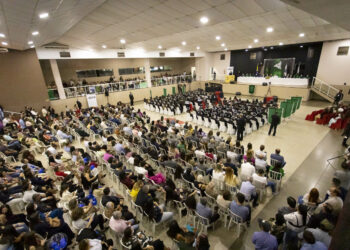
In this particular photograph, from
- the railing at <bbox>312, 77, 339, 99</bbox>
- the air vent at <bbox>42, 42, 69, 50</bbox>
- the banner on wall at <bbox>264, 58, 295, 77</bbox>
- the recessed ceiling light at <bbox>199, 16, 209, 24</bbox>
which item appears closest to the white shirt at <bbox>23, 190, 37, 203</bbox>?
the recessed ceiling light at <bbox>199, 16, 209, 24</bbox>

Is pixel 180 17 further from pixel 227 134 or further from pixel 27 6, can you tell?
pixel 227 134

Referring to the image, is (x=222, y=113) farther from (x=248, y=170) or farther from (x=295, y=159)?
(x=248, y=170)

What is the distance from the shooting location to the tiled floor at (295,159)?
3.82 meters

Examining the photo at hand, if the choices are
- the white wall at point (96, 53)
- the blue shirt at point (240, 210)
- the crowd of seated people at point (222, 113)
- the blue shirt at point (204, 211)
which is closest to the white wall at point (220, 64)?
the white wall at point (96, 53)

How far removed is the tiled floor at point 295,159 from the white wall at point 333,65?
8.22 m

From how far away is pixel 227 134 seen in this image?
9539 millimetres

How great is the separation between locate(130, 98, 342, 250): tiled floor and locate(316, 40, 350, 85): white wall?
8221mm

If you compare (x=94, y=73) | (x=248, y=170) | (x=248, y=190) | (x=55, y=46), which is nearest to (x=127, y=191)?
(x=248, y=190)

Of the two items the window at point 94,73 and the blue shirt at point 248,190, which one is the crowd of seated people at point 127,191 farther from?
the window at point 94,73

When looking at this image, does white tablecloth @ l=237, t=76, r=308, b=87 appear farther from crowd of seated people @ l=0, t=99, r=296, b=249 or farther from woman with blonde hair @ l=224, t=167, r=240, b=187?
woman with blonde hair @ l=224, t=167, r=240, b=187

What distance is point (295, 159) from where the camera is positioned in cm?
674

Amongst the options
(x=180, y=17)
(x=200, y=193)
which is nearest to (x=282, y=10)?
(x=180, y=17)

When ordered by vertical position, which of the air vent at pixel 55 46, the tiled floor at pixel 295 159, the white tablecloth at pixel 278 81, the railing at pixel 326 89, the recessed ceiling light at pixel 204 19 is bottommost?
the tiled floor at pixel 295 159

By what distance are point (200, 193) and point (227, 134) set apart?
592 centimetres
